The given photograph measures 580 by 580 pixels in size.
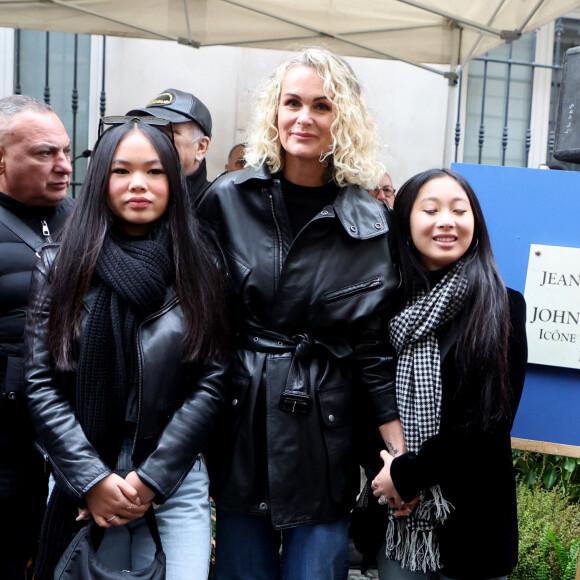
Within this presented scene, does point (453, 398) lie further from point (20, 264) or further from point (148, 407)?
point (20, 264)

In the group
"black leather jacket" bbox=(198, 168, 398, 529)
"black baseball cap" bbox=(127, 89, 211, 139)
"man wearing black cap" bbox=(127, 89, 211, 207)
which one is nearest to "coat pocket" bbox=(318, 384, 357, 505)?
"black leather jacket" bbox=(198, 168, 398, 529)

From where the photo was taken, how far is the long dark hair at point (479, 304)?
245cm

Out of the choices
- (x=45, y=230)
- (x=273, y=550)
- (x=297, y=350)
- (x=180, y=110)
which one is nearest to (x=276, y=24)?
(x=180, y=110)

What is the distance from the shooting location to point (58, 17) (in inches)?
205

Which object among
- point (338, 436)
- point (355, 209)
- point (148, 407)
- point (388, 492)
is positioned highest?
point (355, 209)

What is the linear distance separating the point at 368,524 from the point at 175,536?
2.19 ft

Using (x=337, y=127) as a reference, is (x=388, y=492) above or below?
below

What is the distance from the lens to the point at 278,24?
5227 millimetres

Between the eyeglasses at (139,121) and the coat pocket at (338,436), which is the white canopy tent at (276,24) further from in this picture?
the coat pocket at (338,436)

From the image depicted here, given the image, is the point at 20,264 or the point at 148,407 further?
the point at 20,264

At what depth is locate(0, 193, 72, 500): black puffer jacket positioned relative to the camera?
2.72m

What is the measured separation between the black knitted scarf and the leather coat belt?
352 mm

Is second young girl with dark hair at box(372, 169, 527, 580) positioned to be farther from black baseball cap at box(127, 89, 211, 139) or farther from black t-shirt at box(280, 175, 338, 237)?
black baseball cap at box(127, 89, 211, 139)

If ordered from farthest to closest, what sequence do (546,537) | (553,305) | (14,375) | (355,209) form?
1. (546,537)
2. (553,305)
3. (14,375)
4. (355,209)
